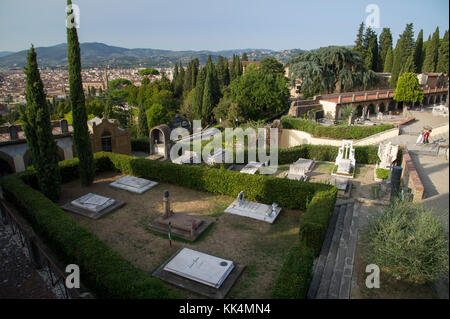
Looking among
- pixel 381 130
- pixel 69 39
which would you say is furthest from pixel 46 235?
pixel 381 130

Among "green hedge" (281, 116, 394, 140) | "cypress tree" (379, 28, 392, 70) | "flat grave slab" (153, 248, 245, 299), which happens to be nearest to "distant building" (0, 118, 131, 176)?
"flat grave slab" (153, 248, 245, 299)

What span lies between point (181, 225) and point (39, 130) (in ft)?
24.2

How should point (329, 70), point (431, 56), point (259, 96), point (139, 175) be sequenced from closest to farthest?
point (139, 175)
point (259, 96)
point (329, 70)
point (431, 56)

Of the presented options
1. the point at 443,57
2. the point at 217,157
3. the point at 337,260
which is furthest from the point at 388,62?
the point at 337,260

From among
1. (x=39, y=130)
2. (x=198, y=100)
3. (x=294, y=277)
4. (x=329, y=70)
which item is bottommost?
(x=294, y=277)

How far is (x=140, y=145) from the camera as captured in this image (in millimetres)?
26172

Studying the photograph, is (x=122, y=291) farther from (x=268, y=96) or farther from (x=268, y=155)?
(x=268, y=96)

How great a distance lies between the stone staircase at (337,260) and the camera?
23.7ft

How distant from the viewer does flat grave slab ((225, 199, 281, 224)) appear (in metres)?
11.6

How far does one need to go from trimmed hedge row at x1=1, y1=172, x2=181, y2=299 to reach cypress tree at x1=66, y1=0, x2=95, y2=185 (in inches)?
146

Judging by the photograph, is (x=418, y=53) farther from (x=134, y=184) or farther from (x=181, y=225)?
(x=181, y=225)

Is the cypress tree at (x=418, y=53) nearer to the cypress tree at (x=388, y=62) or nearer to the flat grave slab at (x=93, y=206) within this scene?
the cypress tree at (x=388, y=62)

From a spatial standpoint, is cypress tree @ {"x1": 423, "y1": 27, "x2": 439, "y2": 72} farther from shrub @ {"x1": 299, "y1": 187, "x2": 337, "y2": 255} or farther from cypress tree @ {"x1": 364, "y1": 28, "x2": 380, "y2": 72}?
shrub @ {"x1": 299, "y1": 187, "x2": 337, "y2": 255}

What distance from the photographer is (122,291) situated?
6320 mm
